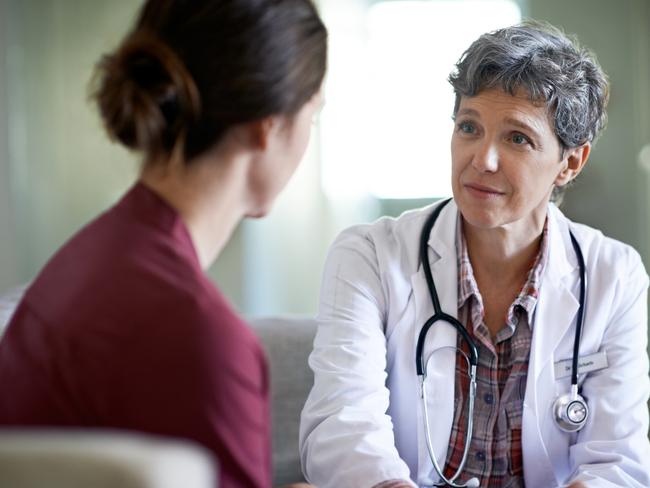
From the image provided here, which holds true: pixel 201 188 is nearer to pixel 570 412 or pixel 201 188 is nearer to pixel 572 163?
pixel 570 412

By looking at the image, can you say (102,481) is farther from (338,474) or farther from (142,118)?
(338,474)

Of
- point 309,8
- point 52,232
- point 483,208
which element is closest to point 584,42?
point 483,208

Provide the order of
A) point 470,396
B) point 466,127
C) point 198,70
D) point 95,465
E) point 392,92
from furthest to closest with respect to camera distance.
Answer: point 392,92 < point 466,127 < point 470,396 < point 198,70 < point 95,465

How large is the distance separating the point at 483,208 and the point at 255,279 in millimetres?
2021

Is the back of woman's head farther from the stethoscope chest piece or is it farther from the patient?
the stethoscope chest piece

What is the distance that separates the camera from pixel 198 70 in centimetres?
90

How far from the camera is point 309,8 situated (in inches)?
38.7

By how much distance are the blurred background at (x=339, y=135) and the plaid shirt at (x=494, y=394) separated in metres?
1.82

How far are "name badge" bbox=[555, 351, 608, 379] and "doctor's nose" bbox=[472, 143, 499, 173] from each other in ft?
1.28

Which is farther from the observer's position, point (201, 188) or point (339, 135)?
point (339, 135)

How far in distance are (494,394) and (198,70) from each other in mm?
959

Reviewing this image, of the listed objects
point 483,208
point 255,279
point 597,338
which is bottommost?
point 255,279

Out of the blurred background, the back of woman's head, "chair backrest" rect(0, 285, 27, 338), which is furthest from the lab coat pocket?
the blurred background

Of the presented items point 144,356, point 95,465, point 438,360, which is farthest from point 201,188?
point 438,360
